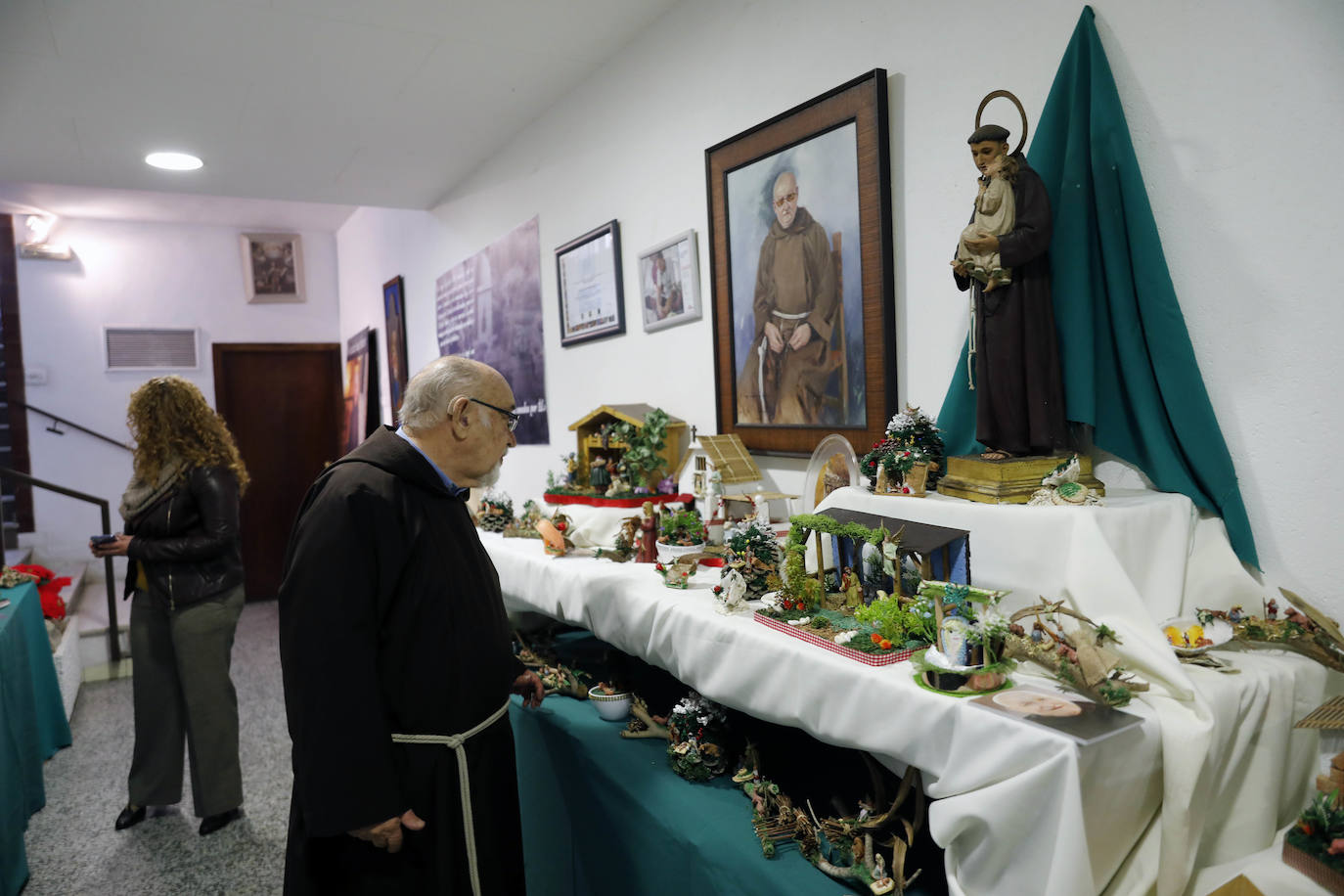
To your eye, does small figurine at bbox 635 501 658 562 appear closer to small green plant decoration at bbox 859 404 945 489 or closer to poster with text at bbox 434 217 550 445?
small green plant decoration at bbox 859 404 945 489

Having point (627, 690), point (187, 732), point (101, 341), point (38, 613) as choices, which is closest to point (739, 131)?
point (627, 690)

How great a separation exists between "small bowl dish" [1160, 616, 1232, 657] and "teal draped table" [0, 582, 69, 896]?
3.36 meters

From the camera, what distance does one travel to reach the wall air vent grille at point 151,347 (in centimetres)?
747

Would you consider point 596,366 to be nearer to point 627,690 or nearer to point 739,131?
point 739,131

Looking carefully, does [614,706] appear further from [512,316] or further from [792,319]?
[512,316]

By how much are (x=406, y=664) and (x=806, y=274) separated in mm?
1631

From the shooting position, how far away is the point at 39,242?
7086 mm

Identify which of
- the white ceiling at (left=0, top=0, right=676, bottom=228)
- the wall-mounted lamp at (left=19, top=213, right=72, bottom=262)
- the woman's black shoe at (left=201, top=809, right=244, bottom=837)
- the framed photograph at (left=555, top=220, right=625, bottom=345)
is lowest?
the woman's black shoe at (left=201, top=809, right=244, bottom=837)

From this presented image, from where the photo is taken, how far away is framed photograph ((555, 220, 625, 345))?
367 centimetres

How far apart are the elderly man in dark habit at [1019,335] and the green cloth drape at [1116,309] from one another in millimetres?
56

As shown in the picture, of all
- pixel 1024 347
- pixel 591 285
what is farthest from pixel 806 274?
pixel 591 285

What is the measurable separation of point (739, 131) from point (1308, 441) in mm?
1970

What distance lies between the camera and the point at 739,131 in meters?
2.83

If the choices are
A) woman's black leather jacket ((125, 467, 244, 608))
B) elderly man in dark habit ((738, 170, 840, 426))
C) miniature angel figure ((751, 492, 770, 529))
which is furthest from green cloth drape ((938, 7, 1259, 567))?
woman's black leather jacket ((125, 467, 244, 608))
